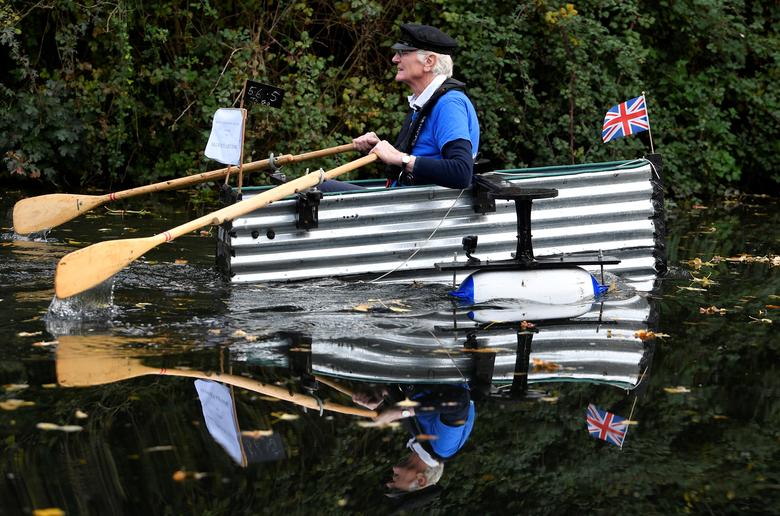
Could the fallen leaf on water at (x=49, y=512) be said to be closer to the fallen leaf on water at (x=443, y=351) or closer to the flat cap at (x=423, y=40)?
the fallen leaf on water at (x=443, y=351)

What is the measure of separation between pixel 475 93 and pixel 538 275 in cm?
614

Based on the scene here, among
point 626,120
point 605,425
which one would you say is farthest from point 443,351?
point 626,120

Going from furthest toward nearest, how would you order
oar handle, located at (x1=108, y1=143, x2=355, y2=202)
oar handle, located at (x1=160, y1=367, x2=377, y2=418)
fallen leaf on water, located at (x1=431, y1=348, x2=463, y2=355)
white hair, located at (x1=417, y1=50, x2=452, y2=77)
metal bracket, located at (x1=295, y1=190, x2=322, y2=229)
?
oar handle, located at (x1=108, y1=143, x2=355, y2=202) → white hair, located at (x1=417, y1=50, x2=452, y2=77) → metal bracket, located at (x1=295, y1=190, x2=322, y2=229) → fallen leaf on water, located at (x1=431, y1=348, x2=463, y2=355) → oar handle, located at (x1=160, y1=367, x2=377, y2=418)

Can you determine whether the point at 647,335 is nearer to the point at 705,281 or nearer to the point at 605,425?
the point at 605,425

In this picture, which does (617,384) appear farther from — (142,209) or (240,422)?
(142,209)

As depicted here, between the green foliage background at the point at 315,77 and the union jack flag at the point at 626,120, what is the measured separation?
461 cm

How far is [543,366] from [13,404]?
2489 mm

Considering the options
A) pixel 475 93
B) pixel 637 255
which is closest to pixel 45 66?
pixel 475 93

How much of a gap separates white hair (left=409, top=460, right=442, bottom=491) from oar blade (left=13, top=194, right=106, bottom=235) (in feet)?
15.0

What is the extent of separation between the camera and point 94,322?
6.49 m

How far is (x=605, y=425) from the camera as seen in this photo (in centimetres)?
503

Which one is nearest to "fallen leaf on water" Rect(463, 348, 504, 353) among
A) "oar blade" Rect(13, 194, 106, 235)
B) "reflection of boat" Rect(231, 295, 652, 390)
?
"reflection of boat" Rect(231, 295, 652, 390)

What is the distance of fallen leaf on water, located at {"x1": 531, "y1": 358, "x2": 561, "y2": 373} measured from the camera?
5.81 m

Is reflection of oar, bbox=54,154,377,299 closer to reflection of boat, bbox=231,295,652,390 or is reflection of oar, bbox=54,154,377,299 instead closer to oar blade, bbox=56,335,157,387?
oar blade, bbox=56,335,157,387
